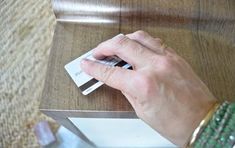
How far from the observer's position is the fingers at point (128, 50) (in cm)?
42

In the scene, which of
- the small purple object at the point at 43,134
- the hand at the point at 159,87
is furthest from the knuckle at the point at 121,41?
the small purple object at the point at 43,134

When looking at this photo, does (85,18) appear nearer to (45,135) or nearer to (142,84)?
(142,84)

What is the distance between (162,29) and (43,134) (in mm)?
564

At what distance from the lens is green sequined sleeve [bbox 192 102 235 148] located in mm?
366

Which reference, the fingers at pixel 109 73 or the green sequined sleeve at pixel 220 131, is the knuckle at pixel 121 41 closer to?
the fingers at pixel 109 73

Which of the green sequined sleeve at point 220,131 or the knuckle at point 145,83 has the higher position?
the knuckle at point 145,83

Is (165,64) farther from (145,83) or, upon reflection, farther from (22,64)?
(22,64)

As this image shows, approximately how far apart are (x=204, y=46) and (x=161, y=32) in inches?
2.8

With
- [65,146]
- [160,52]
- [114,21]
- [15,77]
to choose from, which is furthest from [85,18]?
[15,77]

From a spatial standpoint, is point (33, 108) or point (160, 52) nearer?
point (160, 52)

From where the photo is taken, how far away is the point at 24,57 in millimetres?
1082

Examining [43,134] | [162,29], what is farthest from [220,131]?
[43,134]

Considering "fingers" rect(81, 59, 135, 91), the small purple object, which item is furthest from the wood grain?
the small purple object

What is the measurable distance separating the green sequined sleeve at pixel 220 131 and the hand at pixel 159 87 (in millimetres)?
16
